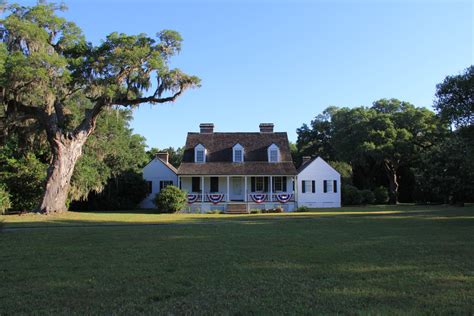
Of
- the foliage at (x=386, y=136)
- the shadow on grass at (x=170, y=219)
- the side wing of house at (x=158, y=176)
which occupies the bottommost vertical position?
the shadow on grass at (x=170, y=219)

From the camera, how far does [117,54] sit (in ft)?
78.6

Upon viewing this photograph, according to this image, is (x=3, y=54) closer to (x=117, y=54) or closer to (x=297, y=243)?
(x=117, y=54)

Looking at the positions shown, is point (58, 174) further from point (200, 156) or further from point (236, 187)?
point (236, 187)

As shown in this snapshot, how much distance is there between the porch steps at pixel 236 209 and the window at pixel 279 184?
456 centimetres

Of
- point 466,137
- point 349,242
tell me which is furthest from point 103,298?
point 466,137

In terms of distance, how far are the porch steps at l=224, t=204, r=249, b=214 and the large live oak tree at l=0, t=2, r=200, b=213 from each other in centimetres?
983

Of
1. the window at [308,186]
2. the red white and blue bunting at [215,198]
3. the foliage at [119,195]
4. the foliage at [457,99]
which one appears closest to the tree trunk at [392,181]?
the window at [308,186]

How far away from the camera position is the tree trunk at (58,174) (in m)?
24.6

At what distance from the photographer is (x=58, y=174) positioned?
2488 centimetres

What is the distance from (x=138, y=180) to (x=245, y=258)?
101 ft

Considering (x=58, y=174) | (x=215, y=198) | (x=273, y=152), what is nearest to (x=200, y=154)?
(x=215, y=198)

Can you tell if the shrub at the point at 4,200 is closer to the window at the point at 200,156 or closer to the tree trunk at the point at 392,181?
the window at the point at 200,156

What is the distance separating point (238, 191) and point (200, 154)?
14.8 feet

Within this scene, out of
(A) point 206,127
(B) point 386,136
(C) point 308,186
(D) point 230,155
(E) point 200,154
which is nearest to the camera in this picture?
(E) point 200,154
